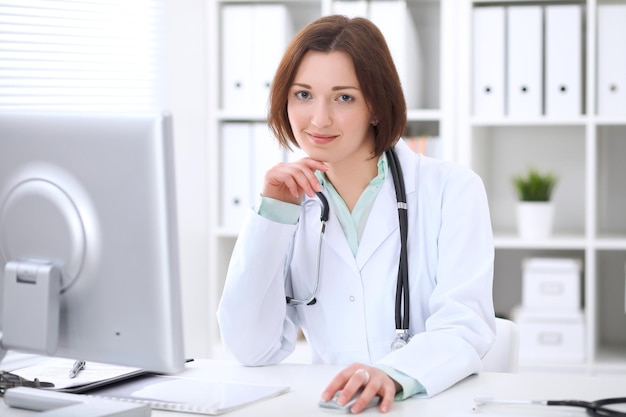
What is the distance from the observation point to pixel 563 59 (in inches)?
115

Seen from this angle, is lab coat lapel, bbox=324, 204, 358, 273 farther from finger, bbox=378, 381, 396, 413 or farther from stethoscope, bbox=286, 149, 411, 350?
finger, bbox=378, 381, 396, 413

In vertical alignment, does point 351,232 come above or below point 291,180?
below

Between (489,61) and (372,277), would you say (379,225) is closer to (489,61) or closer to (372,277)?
(372,277)

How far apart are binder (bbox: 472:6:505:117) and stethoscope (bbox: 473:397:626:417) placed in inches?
71.8

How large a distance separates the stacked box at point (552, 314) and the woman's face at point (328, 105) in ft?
4.79

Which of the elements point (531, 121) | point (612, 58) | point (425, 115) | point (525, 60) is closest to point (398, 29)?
point (425, 115)

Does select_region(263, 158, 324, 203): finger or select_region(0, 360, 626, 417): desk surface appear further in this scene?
select_region(263, 158, 324, 203): finger

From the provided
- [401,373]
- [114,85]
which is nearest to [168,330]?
[401,373]

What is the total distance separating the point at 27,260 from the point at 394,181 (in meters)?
0.79

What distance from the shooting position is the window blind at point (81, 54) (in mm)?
2486

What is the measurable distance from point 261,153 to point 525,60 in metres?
0.98

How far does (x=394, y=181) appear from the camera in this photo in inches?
69.9

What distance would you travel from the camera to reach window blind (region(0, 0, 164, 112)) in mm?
2486

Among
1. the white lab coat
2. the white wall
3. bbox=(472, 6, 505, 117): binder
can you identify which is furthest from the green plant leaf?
the white lab coat
